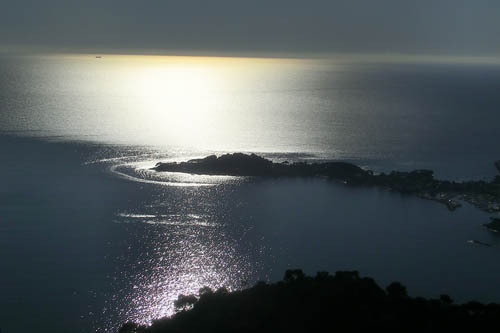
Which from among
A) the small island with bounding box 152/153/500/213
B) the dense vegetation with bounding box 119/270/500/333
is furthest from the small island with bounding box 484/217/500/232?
the dense vegetation with bounding box 119/270/500/333

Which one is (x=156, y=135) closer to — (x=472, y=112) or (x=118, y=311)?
(x=118, y=311)

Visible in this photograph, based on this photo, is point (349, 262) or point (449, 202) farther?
point (449, 202)

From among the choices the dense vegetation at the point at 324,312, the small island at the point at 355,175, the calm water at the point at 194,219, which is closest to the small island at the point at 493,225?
the calm water at the point at 194,219

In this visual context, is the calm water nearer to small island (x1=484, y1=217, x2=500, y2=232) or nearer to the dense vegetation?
small island (x1=484, y1=217, x2=500, y2=232)

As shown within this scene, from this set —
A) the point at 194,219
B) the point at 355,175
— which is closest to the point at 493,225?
the point at 355,175

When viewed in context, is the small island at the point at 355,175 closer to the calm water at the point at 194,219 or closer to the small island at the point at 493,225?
the calm water at the point at 194,219

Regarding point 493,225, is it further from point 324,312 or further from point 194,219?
point 324,312

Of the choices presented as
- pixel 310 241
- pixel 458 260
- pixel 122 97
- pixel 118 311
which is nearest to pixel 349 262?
pixel 310 241
